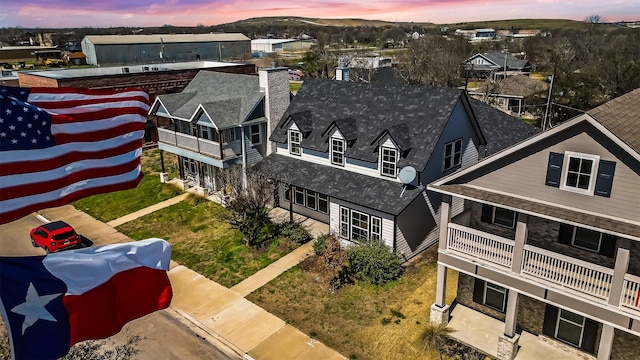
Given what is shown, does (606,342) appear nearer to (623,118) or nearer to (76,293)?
(623,118)

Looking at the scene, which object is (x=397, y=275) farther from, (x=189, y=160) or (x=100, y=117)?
(x=189, y=160)

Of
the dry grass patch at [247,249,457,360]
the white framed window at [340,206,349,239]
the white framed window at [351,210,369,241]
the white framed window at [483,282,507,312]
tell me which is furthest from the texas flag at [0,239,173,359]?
the white framed window at [340,206,349,239]

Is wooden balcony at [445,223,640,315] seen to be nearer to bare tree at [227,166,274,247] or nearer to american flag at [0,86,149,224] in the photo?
bare tree at [227,166,274,247]

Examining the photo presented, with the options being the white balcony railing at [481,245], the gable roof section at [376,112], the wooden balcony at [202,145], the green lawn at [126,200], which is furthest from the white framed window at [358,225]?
the green lawn at [126,200]

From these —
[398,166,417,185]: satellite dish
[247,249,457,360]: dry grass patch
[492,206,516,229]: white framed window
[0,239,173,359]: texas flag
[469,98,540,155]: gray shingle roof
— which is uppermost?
[0,239,173,359]: texas flag

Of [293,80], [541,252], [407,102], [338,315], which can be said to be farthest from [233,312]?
[293,80]

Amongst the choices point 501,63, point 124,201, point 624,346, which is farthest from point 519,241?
point 501,63
